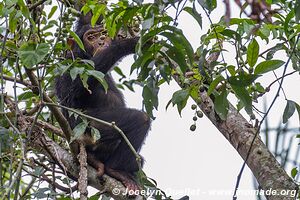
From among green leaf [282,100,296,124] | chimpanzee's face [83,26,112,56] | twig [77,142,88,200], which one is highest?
chimpanzee's face [83,26,112,56]

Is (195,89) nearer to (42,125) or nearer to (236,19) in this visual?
(236,19)

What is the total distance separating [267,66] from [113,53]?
1.75 meters

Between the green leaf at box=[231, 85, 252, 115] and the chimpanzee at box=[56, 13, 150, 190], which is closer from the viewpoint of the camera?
the green leaf at box=[231, 85, 252, 115]

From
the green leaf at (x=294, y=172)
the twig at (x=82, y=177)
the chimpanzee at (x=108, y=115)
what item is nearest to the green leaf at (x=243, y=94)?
the twig at (x=82, y=177)

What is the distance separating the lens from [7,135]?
2.93 meters

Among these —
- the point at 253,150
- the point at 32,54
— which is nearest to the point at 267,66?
the point at 253,150

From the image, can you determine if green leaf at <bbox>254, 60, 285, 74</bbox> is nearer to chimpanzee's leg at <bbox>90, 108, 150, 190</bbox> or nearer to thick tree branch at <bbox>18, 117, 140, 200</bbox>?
thick tree branch at <bbox>18, 117, 140, 200</bbox>

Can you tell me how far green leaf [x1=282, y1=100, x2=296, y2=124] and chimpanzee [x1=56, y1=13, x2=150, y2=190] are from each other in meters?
1.51

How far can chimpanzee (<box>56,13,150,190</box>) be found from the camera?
3.99 m

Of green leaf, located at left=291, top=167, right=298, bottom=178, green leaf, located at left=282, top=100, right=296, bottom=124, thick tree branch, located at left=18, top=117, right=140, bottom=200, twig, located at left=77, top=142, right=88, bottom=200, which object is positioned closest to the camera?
green leaf, located at left=282, top=100, right=296, bottom=124

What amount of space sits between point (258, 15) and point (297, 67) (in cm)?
200

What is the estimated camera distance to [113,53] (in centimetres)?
402

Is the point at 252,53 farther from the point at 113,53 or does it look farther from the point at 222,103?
the point at 113,53

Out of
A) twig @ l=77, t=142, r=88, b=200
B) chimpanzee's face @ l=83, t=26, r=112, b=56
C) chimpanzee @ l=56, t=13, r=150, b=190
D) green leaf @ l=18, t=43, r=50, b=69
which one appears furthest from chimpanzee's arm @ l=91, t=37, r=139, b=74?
green leaf @ l=18, t=43, r=50, b=69
